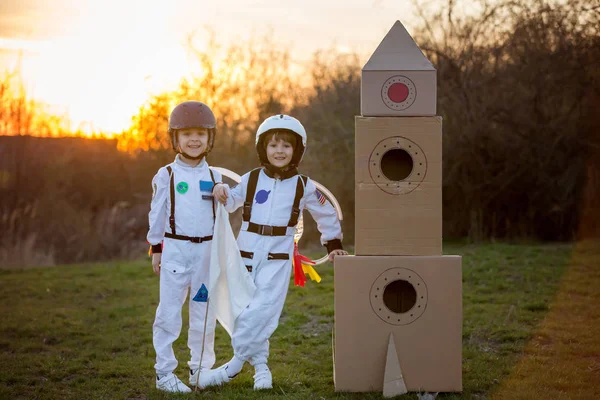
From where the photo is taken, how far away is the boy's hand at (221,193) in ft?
14.8

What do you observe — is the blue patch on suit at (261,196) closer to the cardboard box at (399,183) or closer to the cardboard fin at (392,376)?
the cardboard box at (399,183)

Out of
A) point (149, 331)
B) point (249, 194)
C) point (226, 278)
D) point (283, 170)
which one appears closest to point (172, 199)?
point (249, 194)

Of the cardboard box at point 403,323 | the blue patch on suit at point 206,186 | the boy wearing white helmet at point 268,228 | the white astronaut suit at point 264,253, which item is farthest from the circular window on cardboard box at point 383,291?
the blue patch on suit at point 206,186

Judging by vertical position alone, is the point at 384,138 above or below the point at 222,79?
below

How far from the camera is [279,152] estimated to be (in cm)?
460

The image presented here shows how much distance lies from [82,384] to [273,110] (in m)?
12.4

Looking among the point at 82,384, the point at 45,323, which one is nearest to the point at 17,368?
the point at 82,384

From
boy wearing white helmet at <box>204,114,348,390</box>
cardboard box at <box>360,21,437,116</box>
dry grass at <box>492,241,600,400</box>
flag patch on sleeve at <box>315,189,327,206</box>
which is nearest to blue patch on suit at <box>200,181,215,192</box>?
boy wearing white helmet at <box>204,114,348,390</box>

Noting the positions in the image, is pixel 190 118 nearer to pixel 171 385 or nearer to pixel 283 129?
pixel 283 129

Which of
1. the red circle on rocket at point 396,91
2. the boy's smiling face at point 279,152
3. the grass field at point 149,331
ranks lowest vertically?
the grass field at point 149,331

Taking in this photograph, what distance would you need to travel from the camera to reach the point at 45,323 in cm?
711

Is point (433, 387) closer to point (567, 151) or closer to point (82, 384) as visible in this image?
point (82, 384)

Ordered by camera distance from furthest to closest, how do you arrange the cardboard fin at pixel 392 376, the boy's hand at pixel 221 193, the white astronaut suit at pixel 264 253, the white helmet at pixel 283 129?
1. the white helmet at pixel 283 129
2. the boy's hand at pixel 221 193
3. the white astronaut suit at pixel 264 253
4. the cardboard fin at pixel 392 376

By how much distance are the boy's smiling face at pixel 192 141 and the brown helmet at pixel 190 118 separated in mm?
41
